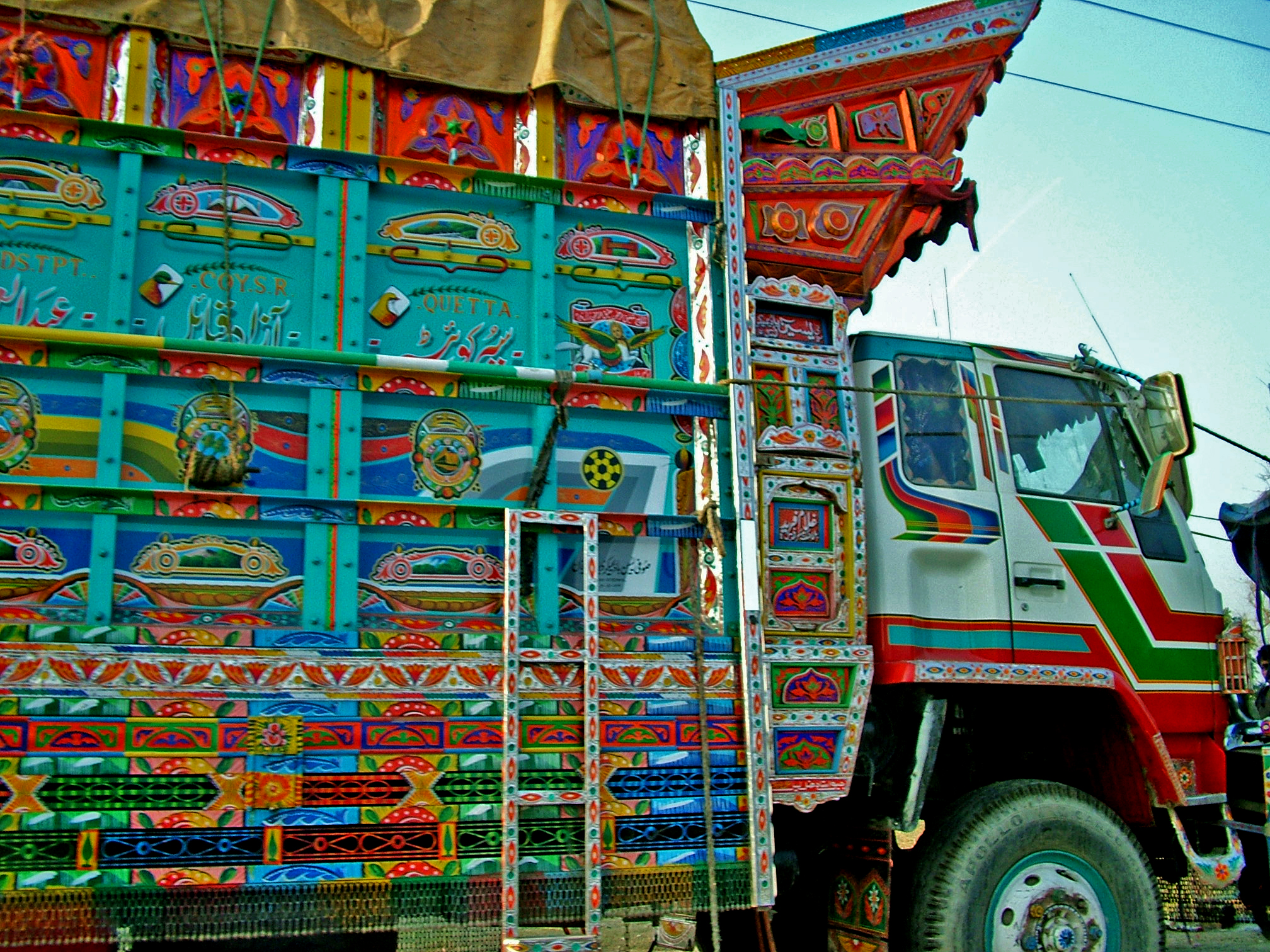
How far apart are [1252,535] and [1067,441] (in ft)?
3.81

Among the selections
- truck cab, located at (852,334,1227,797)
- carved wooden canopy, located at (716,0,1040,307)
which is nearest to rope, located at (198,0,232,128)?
carved wooden canopy, located at (716,0,1040,307)

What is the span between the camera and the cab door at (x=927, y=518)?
4262 mm

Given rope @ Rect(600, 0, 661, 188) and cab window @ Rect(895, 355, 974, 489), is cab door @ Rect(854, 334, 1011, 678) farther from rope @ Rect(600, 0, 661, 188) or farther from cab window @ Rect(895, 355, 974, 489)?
rope @ Rect(600, 0, 661, 188)

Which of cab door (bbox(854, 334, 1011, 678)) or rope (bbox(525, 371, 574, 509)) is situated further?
cab door (bbox(854, 334, 1011, 678))

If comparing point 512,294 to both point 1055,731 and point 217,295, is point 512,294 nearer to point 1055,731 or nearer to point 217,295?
point 217,295

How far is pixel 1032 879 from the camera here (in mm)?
4234

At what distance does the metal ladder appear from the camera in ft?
11.4

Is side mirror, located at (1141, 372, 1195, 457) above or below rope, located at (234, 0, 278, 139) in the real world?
below

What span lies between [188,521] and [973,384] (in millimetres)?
3131

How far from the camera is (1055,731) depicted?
4.88 m

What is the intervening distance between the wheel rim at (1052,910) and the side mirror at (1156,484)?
1400mm

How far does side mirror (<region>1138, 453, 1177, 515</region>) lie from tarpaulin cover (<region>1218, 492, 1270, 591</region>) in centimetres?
99

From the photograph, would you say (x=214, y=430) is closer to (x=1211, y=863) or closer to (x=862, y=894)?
(x=862, y=894)

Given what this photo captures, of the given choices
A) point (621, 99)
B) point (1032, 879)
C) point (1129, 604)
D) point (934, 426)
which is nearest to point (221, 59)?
point (621, 99)
